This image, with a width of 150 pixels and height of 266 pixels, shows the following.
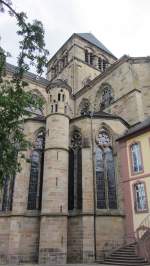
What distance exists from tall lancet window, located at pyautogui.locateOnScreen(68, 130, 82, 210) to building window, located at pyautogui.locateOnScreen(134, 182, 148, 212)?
3.24 meters

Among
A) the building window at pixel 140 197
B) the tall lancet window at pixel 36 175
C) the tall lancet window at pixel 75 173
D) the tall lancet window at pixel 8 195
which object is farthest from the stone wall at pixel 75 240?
the tall lancet window at pixel 8 195

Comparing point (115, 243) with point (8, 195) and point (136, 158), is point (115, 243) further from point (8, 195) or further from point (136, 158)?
point (8, 195)

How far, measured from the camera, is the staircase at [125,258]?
11508 mm

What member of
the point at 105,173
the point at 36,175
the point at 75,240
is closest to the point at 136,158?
the point at 105,173

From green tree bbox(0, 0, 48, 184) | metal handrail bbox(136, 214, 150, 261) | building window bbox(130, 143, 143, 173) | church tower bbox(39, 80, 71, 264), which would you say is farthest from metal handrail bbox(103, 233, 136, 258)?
green tree bbox(0, 0, 48, 184)

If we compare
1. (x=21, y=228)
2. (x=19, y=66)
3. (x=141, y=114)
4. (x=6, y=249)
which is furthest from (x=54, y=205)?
(x=141, y=114)

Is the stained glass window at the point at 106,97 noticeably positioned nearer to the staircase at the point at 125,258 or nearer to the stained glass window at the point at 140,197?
the stained glass window at the point at 140,197

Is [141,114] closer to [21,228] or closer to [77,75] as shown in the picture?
[21,228]

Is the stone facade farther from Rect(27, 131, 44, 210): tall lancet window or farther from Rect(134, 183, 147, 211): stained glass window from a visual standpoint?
Rect(134, 183, 147, 211): stained glass window

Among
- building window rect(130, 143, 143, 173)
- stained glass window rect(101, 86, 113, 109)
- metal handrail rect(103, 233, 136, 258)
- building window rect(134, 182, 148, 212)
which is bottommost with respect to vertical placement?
metal handrail rect(103, 233, 136, 258)

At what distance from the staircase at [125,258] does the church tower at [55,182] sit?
238 cm

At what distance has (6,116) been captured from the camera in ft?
26.3

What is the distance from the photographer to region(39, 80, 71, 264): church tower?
1325cm

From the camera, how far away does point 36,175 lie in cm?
1628
